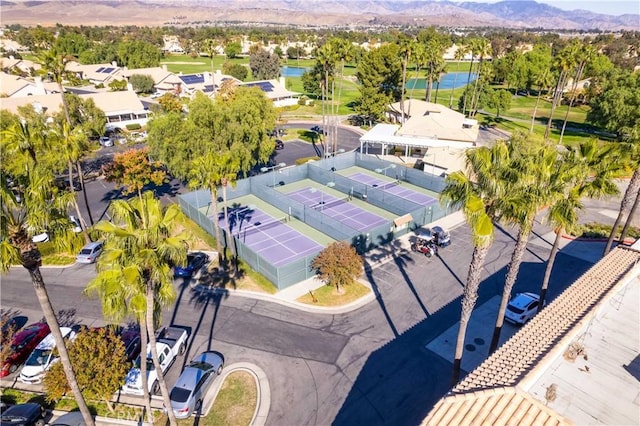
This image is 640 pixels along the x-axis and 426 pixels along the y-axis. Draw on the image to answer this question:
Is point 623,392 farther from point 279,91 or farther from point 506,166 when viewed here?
point 279,91

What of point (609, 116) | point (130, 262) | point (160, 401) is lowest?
point (160, 401)

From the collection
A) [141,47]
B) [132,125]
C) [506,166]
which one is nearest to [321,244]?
[506,166]

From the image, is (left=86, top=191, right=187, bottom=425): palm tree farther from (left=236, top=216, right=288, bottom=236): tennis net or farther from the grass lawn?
(left=236, top=216, right=288, bottom=236): tennis net

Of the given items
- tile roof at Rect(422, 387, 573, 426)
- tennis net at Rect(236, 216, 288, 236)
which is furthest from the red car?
tile roof at Rect(422, 387, 573, 426)

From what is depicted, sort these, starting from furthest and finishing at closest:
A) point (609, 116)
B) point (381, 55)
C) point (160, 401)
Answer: point (381, 55), point (609, 116), point (160, 401)

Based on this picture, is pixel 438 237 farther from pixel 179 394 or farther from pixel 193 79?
pixel 193 79

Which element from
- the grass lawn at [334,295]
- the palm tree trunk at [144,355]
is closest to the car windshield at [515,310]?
the grass lawn at [334,295]

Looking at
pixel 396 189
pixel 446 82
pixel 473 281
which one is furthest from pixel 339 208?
→ pixel 446 82
